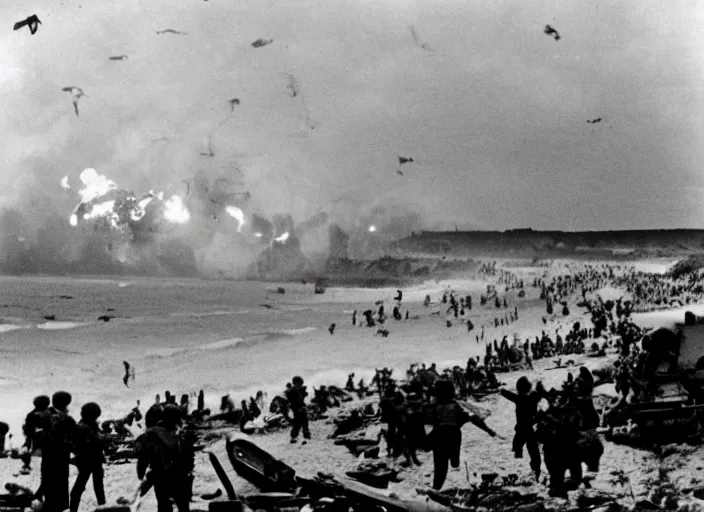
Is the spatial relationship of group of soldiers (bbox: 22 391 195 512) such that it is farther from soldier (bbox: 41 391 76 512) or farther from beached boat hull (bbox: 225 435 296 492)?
beached boat hull (bbox: 225 435 296 492)

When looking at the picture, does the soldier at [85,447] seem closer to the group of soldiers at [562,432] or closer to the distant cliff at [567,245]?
the group of soldiers at [562,432]

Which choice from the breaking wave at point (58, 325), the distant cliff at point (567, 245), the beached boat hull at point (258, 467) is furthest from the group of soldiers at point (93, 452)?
the distant cliff at point (567, 245)

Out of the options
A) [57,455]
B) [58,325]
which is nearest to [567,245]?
[58,325]

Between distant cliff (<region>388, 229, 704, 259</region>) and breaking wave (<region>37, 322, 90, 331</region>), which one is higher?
distant cliff (<region>388, 229, 704, 259</region>)

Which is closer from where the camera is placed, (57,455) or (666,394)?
(57,455)

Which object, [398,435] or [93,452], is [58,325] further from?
[93,452]

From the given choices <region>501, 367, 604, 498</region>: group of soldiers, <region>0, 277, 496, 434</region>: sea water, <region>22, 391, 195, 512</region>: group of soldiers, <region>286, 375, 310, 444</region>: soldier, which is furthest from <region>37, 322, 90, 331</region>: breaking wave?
<region>501, 367, 604, 498</region>: group of soldiers

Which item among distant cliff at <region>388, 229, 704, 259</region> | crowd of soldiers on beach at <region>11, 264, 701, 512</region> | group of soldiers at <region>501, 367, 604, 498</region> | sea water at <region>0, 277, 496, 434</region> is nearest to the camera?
crowd of soldiers on beach at <region>11, 264, 701, 512</region>

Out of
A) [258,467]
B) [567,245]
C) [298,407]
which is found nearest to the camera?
[258,467]

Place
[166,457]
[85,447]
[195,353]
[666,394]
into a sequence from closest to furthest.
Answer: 1. [166,457]
2. [85,447]
3. [666,394]
4. [195,353]
